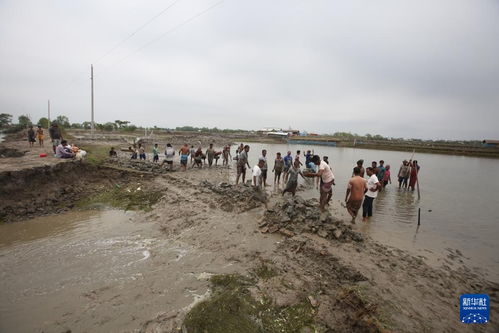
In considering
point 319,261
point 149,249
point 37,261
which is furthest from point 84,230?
point 319,261

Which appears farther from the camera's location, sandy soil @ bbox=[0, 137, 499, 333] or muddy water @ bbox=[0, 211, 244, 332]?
muddy water @ bbox=[0, 211, 244, 332]

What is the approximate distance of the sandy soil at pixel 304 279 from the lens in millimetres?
3367

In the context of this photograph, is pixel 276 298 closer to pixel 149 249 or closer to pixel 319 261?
pixel 319 261

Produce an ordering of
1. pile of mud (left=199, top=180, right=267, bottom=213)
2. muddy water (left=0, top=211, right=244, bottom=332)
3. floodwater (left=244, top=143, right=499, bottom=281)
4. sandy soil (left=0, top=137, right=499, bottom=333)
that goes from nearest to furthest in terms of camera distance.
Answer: sandy soil (left=0, top=137, right=499, bottom=333) < muddy water (left=0, top=211, right=244, bottom=332) < floodwater (left=244, top=143, right=499, bottom=281) < pile of mud (left=199, top=180, right=267, bottom=213)

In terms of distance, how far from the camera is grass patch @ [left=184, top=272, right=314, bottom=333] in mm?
3164

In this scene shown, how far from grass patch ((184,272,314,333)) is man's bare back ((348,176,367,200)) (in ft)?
15.2

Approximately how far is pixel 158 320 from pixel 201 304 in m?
0.65

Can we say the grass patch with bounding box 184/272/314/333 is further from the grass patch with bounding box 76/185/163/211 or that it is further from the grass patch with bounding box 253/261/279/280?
the grass patch with bounding box 76/185/163/211

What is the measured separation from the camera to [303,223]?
657 cm

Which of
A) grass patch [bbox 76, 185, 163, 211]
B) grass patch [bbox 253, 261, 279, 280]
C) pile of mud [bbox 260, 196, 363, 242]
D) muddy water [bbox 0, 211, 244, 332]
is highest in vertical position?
pile of mud [bbox 260, 196, 363, 242]

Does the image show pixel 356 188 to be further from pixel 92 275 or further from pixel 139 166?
pixel 139 166

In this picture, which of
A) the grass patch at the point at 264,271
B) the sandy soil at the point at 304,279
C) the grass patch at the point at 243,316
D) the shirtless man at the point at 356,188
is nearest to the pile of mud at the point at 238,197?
the sandy soil at the point at 304,279

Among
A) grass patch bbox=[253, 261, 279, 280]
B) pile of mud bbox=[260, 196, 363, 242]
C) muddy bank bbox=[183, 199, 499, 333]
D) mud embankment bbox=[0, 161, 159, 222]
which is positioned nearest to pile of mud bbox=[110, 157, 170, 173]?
mud embankment bbox=[0, 161, 159, 222]

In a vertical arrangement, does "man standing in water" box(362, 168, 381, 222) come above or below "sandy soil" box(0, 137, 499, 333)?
above
